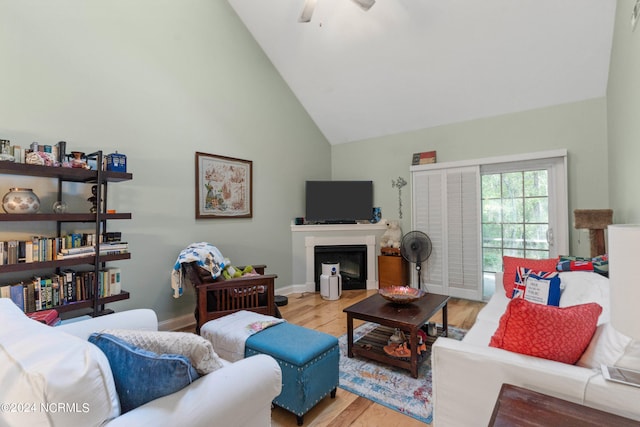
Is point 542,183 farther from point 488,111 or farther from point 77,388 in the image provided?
point 77,388

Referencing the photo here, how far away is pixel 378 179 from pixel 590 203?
2.63m

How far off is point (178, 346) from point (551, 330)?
4.72ft

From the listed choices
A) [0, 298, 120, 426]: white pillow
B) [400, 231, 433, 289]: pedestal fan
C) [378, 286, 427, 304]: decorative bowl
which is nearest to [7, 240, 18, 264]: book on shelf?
[0, 298, 120, 426]: white pillow

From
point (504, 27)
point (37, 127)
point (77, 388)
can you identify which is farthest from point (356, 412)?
point (504, 27)

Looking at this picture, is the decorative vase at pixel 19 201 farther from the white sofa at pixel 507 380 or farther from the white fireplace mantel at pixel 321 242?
the white fireplace mantel at pixel 321 242

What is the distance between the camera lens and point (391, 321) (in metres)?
2.24

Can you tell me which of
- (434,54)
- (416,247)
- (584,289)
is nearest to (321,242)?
(416,247)

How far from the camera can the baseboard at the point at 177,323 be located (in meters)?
3.12

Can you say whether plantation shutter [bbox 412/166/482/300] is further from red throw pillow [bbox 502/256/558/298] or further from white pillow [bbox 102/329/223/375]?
white pillow [bbox 102/329/223/375]

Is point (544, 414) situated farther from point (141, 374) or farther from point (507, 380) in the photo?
Answer: point (141, 374)

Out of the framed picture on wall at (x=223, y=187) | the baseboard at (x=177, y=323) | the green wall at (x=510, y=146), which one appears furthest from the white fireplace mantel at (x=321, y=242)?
the baseboard at (x=177, y=323)

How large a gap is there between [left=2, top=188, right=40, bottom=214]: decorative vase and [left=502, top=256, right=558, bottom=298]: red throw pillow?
3.80 meters

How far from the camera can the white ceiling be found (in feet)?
9.61

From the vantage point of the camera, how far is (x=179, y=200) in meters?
3.26
